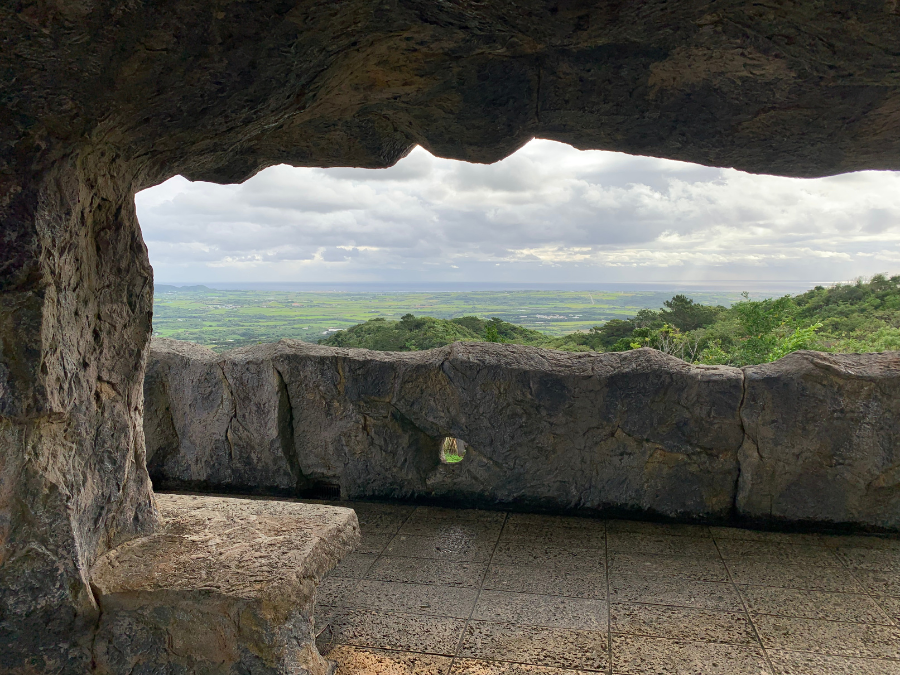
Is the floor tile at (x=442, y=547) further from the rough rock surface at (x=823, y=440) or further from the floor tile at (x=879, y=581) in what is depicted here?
the floor tile at (x=879, y=581)

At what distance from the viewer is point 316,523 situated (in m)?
2.88

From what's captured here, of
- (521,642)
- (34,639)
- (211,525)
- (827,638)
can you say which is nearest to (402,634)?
(521,642)

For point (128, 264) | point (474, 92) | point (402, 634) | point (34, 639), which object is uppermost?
point (474, 92)

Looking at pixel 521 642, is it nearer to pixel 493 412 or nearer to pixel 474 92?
pixel 493 412

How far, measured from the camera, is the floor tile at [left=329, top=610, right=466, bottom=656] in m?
2.99

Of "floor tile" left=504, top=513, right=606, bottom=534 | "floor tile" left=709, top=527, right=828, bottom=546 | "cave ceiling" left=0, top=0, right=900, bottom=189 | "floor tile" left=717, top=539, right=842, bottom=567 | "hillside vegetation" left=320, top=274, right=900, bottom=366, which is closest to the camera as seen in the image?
"cave ceiling" left=0, top=0, right=900, bottom=189

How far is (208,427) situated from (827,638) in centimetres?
432

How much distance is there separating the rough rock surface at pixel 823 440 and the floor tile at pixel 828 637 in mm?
1122

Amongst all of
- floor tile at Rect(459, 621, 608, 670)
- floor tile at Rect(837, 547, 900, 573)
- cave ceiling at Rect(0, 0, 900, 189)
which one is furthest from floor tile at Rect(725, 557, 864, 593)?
cave ceiling at Rect(0, 0, 900, 189)

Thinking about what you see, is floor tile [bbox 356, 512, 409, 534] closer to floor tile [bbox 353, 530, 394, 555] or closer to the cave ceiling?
floor tile [bbox 353, 530, 394, 555]

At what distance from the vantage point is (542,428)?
4383mm

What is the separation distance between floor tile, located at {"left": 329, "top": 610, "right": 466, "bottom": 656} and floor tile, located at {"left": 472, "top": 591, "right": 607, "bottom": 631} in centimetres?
20

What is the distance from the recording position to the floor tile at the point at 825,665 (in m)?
2.73

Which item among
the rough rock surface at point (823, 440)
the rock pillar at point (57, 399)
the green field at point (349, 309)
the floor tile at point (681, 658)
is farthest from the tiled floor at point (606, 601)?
the green field at point (349, 309)
